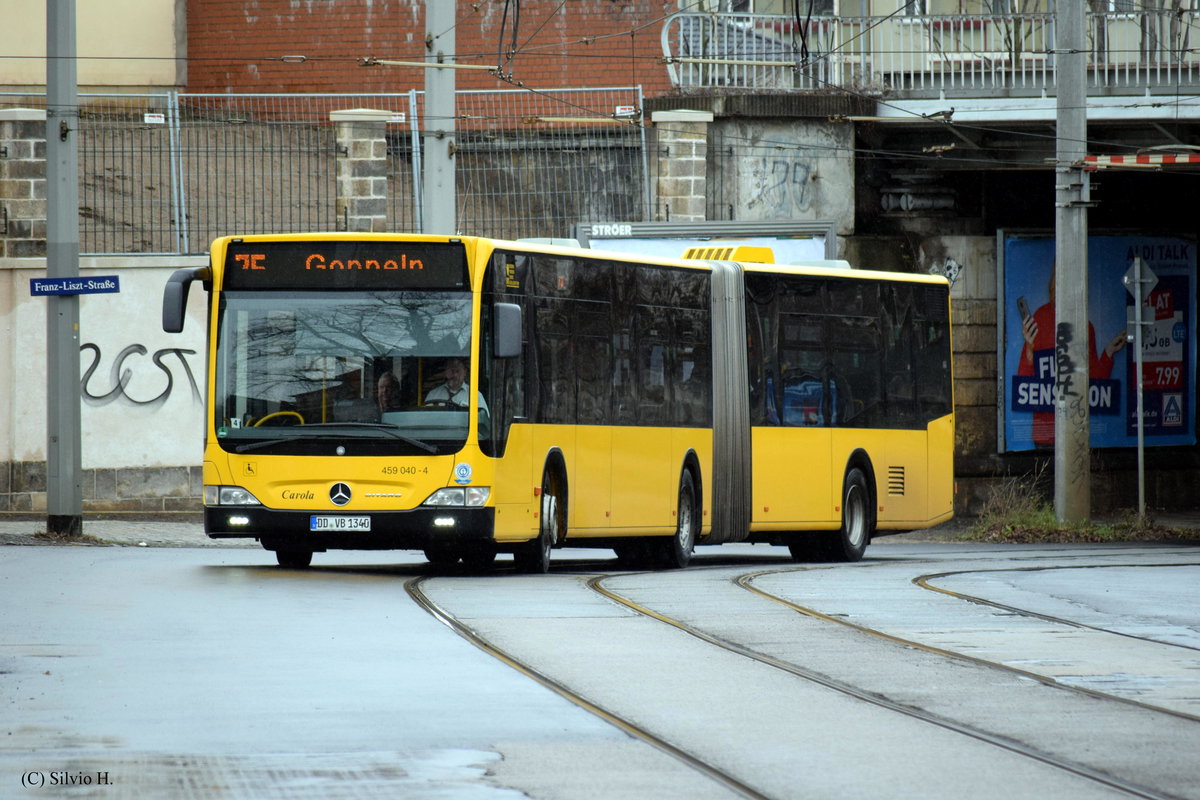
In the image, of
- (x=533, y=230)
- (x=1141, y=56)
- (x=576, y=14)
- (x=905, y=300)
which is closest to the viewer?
(x=905, y=300)

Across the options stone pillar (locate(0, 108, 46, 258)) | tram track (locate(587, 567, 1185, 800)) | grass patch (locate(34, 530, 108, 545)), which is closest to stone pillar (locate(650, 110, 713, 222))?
stone pillar (locate(0, 108, 46, 258))

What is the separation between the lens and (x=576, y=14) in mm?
39500

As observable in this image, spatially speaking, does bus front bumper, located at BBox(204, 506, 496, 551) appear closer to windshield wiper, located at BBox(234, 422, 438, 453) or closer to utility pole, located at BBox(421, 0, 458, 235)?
windshield wiper, located at BBox(234, 422, 438, 453)

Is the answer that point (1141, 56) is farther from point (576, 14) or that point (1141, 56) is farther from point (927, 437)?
point (576, 14)

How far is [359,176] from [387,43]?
561 inches

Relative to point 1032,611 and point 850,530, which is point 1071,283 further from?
point 1032,611

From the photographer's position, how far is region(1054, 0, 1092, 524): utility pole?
24391 mm

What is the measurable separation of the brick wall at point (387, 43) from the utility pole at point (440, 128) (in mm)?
17877

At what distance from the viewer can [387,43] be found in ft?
131

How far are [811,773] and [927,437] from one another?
15.2m

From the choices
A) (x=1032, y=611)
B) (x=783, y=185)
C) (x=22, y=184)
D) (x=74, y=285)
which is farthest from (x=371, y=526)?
(x=783, y=185)

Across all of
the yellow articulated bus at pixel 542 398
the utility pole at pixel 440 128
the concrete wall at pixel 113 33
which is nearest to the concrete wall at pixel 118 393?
the utility pole at pixel 440 128

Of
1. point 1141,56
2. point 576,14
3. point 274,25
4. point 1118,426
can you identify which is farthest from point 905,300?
point 274,25

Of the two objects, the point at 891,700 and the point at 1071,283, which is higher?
the point at 1071,283
